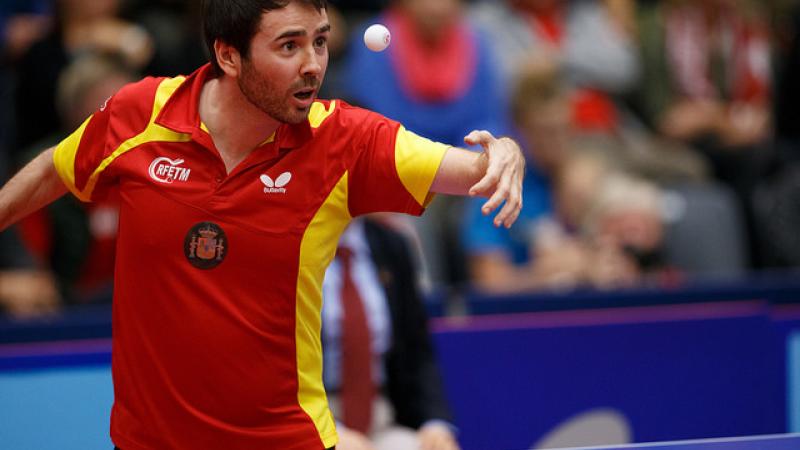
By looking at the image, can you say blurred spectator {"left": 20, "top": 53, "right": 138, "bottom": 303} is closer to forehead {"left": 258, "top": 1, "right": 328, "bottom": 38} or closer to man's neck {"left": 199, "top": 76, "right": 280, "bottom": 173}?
man's neck {"left": 199, "top": 76, "right": 280, "bottom": 173}

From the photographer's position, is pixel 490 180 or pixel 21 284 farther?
pixel 21 284

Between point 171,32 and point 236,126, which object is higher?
point 171,32

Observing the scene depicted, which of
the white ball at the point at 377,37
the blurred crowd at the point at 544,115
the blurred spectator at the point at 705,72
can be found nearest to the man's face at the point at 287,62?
the white ball at the point at 377,37

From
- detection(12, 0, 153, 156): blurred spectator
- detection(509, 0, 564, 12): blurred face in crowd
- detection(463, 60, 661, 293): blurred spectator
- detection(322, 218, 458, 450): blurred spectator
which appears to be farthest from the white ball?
detection(509, 0, 564, 12): blurred face in crowd

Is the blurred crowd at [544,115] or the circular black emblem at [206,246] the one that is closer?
the circular black emblem at [206,246]

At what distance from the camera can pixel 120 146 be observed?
8.25ft

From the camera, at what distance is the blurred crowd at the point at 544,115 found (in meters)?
5.23

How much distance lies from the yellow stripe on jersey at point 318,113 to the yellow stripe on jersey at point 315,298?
0.15 meters

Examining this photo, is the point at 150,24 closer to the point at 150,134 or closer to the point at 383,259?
the point at 383,259

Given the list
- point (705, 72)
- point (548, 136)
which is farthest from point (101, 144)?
point (705, 72)

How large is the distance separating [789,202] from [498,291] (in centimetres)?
223

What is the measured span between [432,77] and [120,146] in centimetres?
378

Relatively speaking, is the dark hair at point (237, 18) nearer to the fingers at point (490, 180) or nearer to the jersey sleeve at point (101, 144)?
the jersey sleeve at point (101, 144)

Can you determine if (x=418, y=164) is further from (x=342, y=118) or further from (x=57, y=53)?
(x=57, y=53)
